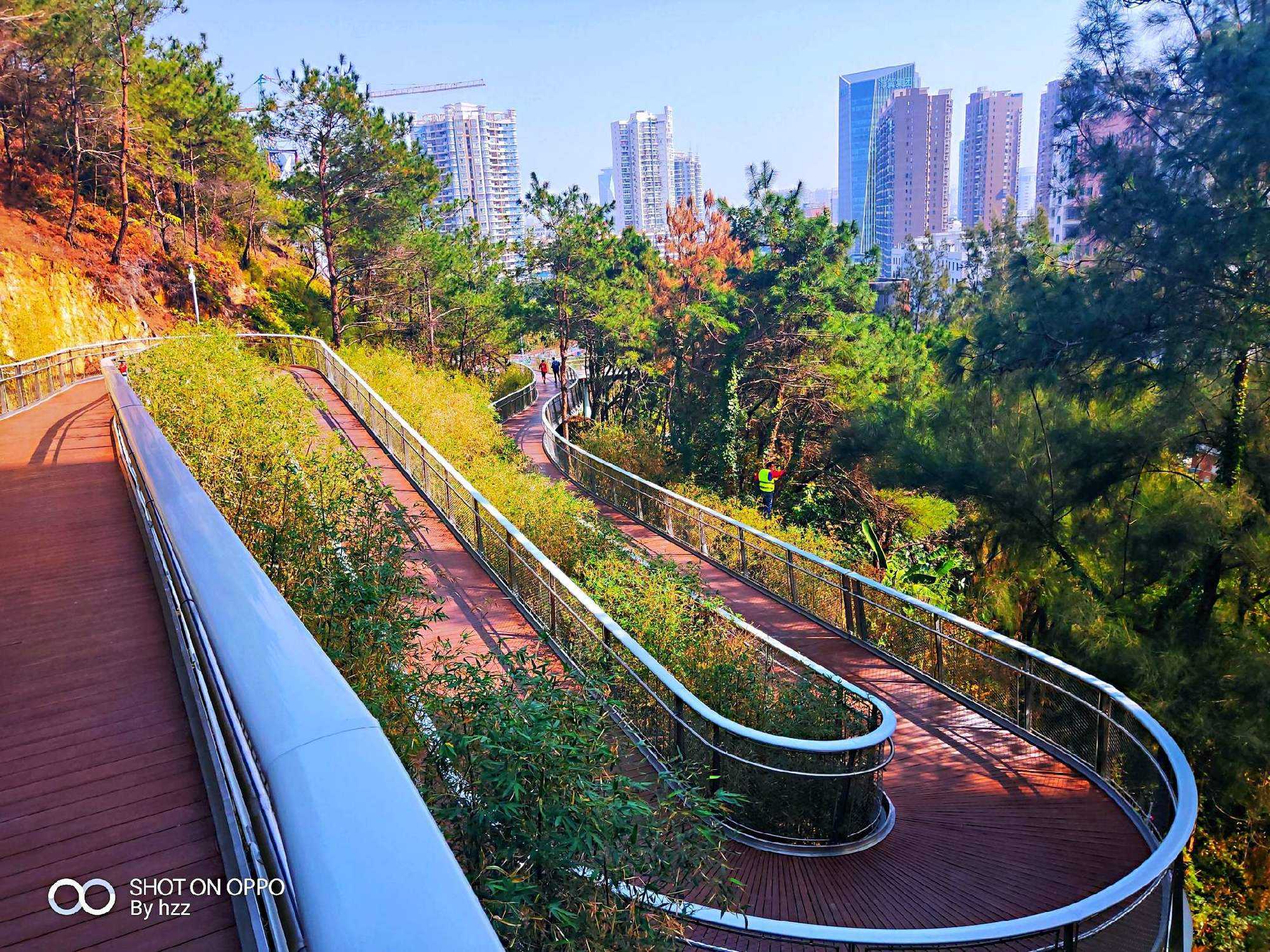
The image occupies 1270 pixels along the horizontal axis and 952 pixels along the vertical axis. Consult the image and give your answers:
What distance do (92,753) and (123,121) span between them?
25.8m

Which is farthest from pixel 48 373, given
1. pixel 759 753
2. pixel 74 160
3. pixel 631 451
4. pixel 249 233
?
pixel 249 233

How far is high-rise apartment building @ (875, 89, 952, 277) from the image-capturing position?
11744 centimetres

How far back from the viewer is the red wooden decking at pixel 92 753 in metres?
2.18

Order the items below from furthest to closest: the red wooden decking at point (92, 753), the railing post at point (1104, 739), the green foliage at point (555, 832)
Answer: the railing post at point (1104, 739), the green foliage at point (555, 832), the red wooden decking at point (92, 753)

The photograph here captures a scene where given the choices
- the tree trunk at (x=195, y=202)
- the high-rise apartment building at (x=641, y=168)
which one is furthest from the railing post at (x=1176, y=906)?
the high-rise apartment building at (x=641, y=168)

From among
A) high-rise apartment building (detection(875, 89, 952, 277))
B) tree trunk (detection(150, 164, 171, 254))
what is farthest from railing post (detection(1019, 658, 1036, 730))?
high-rise apartment building (detection(875, 89, 952, 277))

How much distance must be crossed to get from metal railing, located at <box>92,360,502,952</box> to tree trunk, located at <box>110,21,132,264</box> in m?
25.7

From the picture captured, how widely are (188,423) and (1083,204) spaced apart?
34.4ft

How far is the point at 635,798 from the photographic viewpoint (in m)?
2.79

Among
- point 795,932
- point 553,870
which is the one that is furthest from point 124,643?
point 795,932

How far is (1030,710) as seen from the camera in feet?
23.3

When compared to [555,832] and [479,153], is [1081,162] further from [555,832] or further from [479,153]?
[479,153]

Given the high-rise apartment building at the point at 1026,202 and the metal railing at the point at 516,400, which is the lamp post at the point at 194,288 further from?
the high-rise apartment building at the point at 1026,202

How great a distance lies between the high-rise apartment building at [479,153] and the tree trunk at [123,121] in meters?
133
